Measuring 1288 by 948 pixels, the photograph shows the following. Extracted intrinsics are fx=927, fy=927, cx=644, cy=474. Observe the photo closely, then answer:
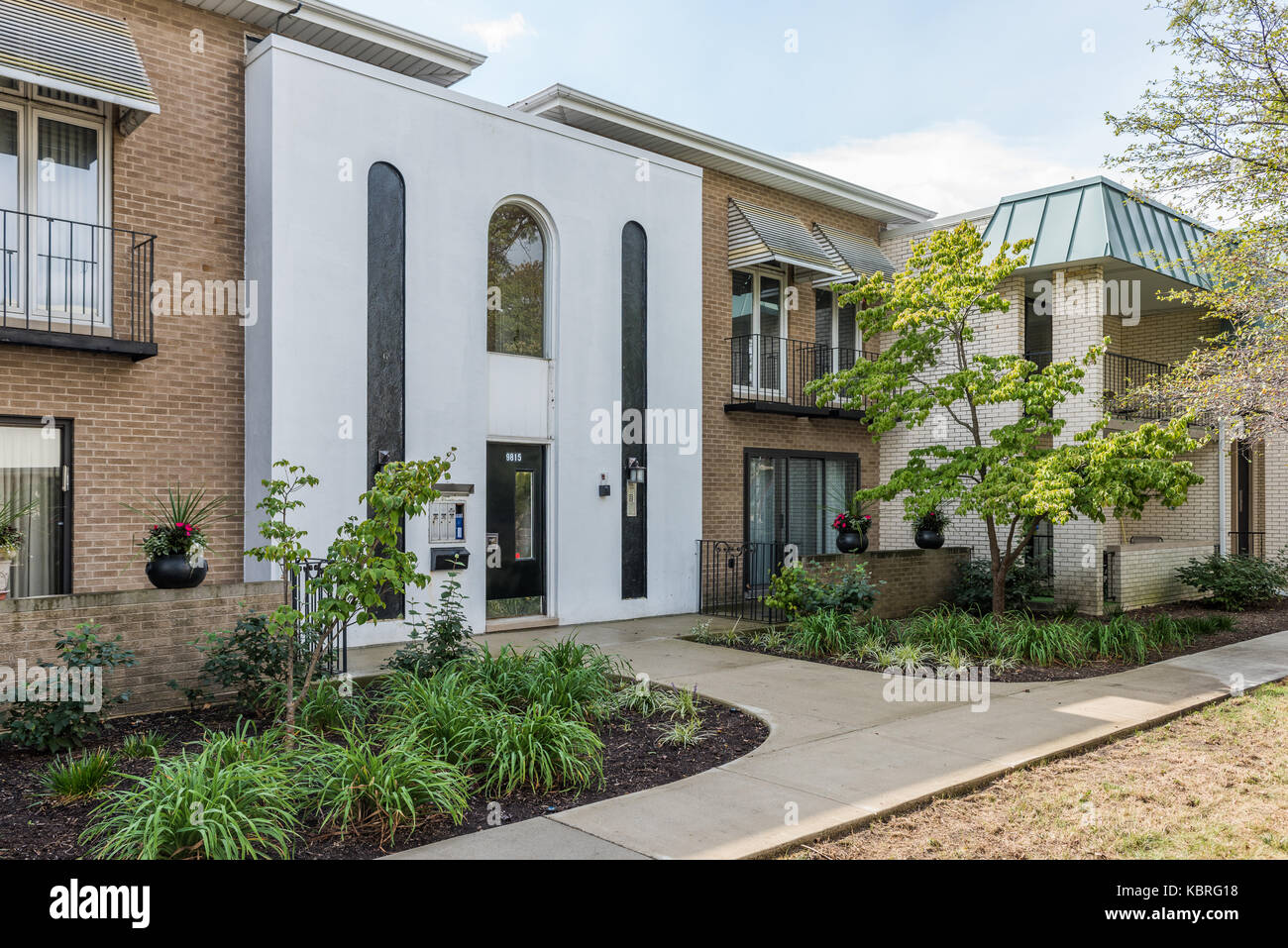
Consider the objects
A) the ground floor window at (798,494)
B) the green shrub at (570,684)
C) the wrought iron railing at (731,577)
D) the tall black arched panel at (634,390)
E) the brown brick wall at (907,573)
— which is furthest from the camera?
the ground floor window at (798,494)

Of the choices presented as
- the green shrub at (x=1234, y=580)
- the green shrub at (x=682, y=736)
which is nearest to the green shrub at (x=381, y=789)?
the green shrub at (x=682, y=736)

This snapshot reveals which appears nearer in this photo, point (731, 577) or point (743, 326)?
point (731, 577)

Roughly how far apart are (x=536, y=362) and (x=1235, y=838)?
28.9 feet

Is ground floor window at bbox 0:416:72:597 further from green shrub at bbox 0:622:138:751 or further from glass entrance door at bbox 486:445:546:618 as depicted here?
glass entrance door at bbox 486:445:546:618

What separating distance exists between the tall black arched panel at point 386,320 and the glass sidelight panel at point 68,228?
2553 mm

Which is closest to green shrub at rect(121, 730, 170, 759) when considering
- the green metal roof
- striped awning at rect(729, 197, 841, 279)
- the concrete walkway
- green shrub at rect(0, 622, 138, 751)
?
green shrub at rect(0, 622, 138, 751)

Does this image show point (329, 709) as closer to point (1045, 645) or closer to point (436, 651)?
point (436, 651)

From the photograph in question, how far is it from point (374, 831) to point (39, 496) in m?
6.23

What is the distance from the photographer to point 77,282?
8961mm

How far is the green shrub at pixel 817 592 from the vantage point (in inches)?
431

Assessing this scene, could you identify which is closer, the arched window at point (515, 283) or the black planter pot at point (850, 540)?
the arched window at point (515, 283)

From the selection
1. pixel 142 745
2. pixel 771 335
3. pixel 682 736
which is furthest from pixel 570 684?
pixel 771 335

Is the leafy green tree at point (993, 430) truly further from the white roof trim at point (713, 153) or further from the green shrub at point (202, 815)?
the green shrub at point (202, 815)
